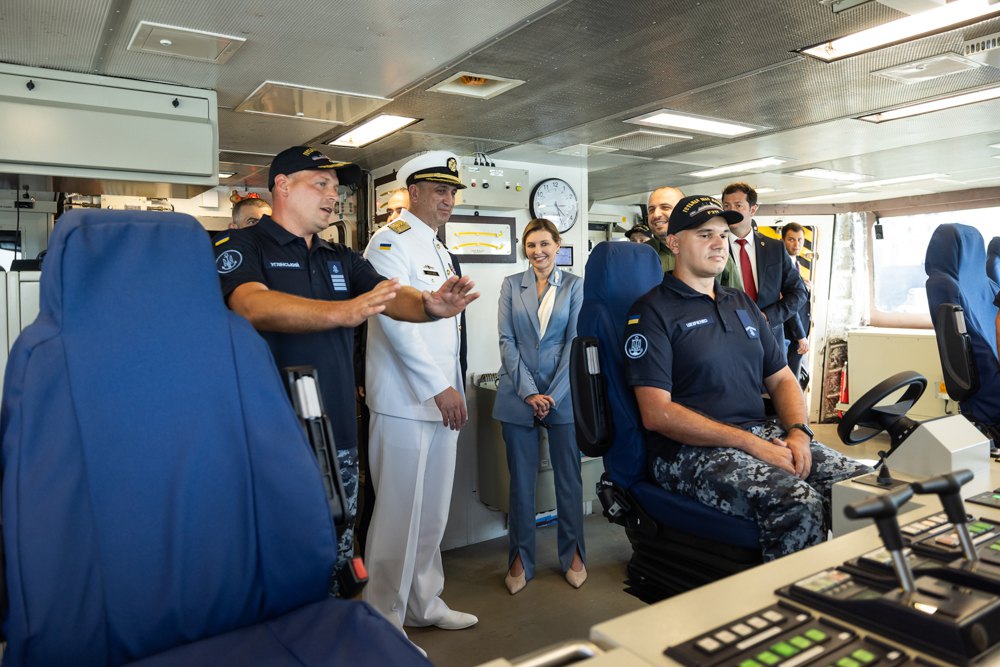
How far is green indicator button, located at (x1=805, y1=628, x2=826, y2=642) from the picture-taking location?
2.90 feet

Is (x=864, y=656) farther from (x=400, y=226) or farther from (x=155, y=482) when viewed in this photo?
(x=400, y=226)

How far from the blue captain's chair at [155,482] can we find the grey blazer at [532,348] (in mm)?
2373

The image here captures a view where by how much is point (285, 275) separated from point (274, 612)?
4.04ft

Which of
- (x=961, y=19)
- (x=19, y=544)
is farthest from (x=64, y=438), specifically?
(x=961, y=19)

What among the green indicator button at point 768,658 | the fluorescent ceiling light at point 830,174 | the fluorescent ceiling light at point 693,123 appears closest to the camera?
the green indicator button at point 768,658

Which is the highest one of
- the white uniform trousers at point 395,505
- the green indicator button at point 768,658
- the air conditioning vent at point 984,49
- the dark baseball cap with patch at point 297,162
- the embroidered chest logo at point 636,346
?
the air conditioning vent at point 984,49

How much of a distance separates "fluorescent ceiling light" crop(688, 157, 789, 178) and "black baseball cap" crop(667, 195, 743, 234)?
10.3 ft

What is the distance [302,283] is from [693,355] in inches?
52.7

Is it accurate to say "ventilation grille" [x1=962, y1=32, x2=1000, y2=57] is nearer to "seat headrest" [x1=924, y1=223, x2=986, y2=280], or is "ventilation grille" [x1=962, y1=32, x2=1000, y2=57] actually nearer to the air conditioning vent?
the air conditioning vent

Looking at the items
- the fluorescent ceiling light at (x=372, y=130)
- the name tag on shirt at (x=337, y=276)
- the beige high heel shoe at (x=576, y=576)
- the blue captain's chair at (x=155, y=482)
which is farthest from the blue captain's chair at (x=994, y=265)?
the blue captain's chair at (x=155, y=482)

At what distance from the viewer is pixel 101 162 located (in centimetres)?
309

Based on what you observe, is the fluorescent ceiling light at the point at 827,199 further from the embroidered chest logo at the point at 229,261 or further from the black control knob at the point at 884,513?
the black control knob at the point at 884,513

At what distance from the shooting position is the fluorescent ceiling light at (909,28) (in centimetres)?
252

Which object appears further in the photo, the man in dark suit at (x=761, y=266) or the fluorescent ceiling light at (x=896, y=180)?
the fluorescent ceiling light at (x=896, y=180)
